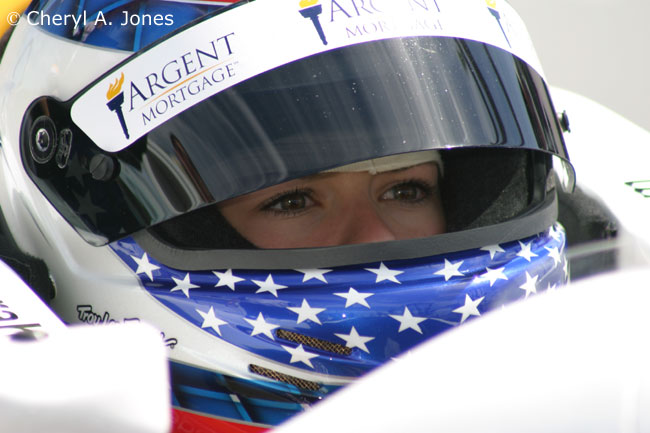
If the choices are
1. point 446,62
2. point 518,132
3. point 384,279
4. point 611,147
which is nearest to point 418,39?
point 446,62

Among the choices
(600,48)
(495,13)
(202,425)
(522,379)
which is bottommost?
(202,425)

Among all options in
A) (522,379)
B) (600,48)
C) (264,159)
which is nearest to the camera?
(522,379)

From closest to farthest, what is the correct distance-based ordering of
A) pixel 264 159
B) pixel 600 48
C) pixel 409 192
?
pixel 264 159 → pixel 409 192 → pixel 600 48

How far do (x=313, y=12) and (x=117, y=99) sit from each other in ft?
0.87

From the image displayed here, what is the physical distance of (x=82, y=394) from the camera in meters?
0.53

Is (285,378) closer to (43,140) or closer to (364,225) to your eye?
(364,225)

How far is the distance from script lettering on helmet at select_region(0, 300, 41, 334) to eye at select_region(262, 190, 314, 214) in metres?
0.42

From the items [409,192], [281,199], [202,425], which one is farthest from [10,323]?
[409,192]

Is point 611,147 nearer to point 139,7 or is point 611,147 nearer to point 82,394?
point 139,7

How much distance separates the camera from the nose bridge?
1.12 m

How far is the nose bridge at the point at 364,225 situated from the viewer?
1.12 meters

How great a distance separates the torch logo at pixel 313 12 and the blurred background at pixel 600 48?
157cm

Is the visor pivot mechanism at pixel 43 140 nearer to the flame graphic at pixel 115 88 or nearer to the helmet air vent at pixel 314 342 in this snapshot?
the flame graphic at pixel 115 88

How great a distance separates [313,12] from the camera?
1001 mm
